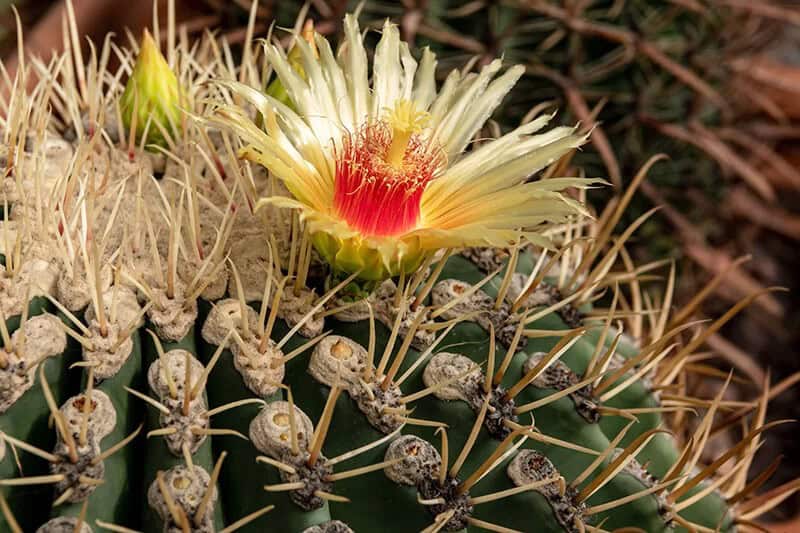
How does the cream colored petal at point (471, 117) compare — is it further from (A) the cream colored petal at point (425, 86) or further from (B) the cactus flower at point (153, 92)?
(B) the cactus flower at point (153, 92)

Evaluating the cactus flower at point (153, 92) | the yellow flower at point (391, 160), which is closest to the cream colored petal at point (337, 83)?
the yellow flower at point (391, 160)

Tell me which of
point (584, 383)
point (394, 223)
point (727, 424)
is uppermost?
point (394, 223)

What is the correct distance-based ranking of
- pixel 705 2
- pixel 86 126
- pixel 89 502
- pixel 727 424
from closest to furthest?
pixel 89 502
pixel 86 126
pixel 727 424
pixel 705 2

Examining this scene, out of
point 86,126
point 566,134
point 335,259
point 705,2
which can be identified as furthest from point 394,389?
point 705,2

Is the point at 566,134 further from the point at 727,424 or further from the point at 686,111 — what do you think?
the point at 686,111

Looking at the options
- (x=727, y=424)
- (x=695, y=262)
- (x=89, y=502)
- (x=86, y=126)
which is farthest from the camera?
(x=695, y=262)

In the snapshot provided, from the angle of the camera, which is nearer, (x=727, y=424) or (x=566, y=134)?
(x=566, y=134)

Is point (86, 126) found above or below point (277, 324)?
above

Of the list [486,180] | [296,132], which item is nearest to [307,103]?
[296,132]
